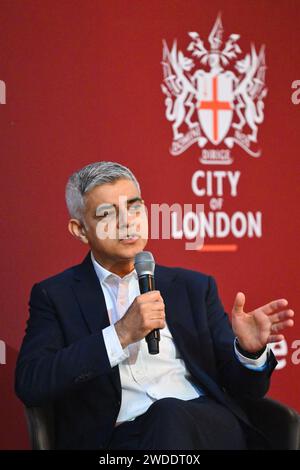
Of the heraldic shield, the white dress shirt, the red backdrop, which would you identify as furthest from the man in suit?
the heraldic shield

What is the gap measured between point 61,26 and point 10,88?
1.06ft

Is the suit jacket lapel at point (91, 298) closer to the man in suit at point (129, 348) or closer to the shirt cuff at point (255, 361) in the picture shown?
the man in suit at point (129, 348)

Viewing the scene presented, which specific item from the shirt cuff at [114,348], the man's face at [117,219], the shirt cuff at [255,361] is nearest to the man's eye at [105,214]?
the man's face at [117,219]

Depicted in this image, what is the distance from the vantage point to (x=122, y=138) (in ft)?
9.00

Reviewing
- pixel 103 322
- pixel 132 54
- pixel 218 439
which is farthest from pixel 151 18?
pixel 218 439

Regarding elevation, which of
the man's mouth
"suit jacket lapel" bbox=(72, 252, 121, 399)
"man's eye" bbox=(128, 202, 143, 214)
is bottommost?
"suit jacket lapel" bbox=(72, 252, 121, 399)

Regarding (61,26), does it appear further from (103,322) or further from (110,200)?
(103,322)

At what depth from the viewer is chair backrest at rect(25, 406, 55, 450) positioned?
6.30 feet

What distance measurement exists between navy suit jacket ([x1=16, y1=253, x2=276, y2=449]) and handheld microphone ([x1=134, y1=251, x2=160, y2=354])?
178mm

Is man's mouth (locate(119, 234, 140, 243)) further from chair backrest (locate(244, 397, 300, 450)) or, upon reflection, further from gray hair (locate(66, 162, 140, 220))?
chair backrest (locate(244, 397, 300, 450))

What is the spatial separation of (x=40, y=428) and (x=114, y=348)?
0.32 m

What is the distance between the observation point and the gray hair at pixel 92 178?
2.13 meters

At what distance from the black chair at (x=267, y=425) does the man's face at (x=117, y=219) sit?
0.52 m

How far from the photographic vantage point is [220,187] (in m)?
2.84
